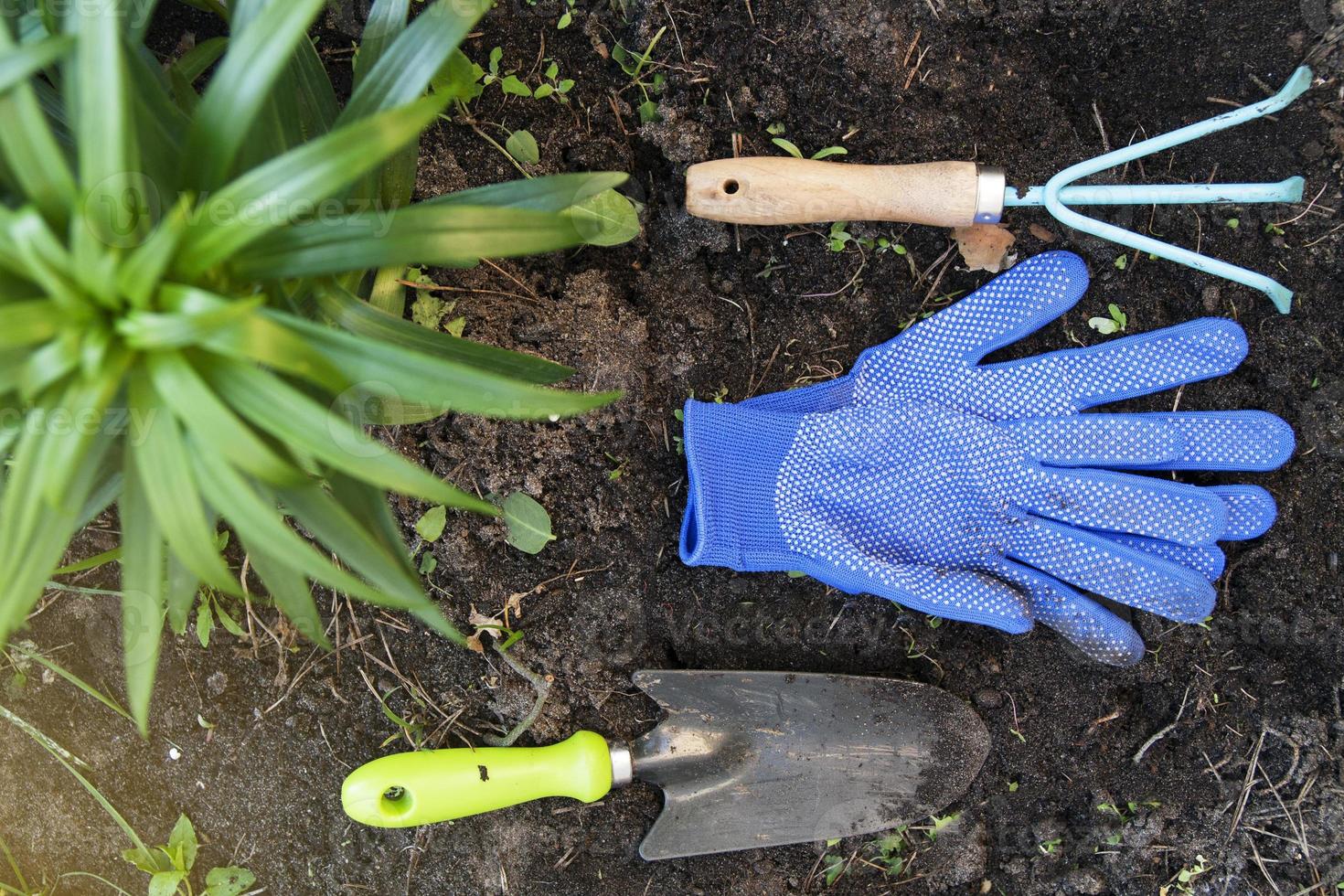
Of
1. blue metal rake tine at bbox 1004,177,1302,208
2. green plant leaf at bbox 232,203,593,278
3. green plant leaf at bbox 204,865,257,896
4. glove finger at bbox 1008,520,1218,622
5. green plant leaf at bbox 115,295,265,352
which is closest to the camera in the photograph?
green plant leaf at bbox 115,295,265,352

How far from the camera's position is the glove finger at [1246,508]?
76.5 inches

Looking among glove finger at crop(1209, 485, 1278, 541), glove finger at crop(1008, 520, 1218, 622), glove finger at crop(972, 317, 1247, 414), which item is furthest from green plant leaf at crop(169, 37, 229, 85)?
glove finger at crop(1209, 485, 1278, 541)

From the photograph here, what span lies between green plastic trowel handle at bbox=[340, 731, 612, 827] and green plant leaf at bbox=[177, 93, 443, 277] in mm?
1096

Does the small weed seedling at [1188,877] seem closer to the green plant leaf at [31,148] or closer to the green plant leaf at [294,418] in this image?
the green plant leaf at [294,418]

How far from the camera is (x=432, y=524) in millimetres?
1894

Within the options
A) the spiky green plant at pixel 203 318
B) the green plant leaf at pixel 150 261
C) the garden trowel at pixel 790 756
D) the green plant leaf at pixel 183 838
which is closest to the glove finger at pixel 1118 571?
the garden trowel at pixel 790 756

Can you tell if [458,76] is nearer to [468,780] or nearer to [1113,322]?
[468,780]

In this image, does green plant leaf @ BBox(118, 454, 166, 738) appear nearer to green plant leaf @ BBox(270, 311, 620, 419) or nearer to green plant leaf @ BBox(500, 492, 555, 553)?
green plant leaf @ BBox(270, 311, 620, 419)

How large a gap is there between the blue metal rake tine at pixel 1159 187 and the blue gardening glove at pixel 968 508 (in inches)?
12.2

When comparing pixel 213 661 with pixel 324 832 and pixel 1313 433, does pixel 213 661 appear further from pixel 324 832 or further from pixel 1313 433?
pixel 1313 433

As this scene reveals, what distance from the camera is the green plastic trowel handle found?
177cm

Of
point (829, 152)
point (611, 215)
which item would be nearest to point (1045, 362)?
point (829, 152)

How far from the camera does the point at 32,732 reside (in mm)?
2016

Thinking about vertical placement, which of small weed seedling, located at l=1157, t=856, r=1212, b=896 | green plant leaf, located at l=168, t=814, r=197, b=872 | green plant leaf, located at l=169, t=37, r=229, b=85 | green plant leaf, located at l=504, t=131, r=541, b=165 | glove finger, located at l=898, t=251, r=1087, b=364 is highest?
green plant leaf, located at l=169, t=37, r=229, b=85
